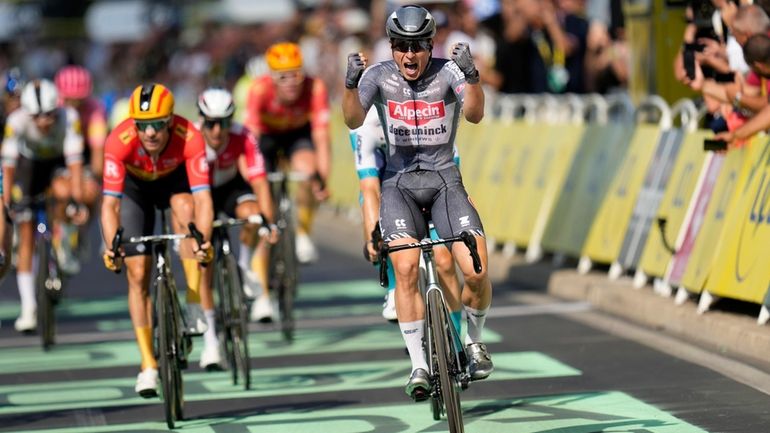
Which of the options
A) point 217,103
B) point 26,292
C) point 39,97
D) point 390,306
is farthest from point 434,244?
point 26,292

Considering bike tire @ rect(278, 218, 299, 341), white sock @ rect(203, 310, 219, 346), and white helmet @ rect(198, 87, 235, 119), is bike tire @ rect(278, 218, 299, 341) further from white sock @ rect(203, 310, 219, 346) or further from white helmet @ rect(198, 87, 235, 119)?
white helmet @ rect(198, 87, 235, 119)

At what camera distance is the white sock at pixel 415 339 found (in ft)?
28.9

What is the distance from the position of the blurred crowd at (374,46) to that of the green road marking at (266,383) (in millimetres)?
4869

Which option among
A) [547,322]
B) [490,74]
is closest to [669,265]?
[547,322]

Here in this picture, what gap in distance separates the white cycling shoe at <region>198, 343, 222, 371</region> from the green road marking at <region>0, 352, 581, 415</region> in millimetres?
173

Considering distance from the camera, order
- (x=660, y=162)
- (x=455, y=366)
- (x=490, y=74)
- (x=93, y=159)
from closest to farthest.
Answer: (x=455, y=366) < (x=660, y=162) < (x=93, y=159) < (x=490, y=74)

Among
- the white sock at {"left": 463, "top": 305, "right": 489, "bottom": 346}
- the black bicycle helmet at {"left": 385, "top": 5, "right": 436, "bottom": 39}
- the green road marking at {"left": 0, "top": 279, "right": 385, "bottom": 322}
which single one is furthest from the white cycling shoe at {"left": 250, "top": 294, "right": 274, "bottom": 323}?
the black bicycle helmet at {"left": 385, "top": 5, "right": 436, "bottom": 39}

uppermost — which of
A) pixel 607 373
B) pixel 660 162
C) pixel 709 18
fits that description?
pixel 709 18

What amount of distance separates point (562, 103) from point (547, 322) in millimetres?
4381

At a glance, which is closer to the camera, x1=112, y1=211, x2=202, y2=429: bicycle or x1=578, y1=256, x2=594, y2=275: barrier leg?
x1=112, y1=211, x2=202, y2=429: bicycle

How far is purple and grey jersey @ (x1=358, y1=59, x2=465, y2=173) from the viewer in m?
Answer: 9.17

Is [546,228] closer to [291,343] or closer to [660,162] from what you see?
[660,162]

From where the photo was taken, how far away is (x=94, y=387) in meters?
11.6

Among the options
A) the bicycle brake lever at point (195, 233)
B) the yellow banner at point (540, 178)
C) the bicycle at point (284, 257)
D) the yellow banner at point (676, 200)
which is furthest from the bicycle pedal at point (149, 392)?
the yellow banner at point (540, 178)
